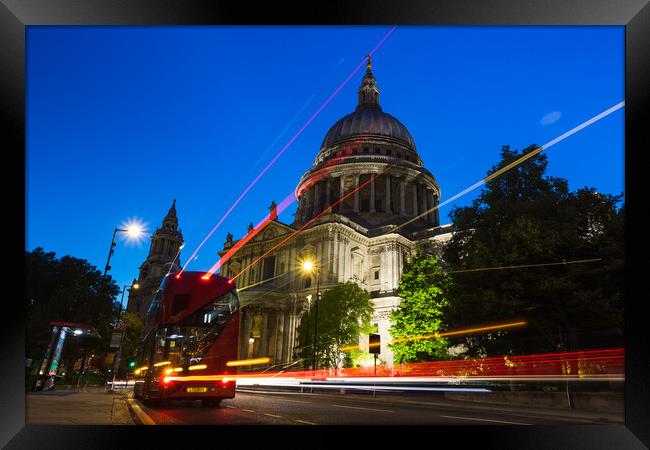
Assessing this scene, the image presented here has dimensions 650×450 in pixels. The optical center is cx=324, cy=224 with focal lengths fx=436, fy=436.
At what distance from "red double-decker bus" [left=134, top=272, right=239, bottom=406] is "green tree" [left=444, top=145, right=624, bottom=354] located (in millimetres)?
10959

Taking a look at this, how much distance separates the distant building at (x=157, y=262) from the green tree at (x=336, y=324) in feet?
171

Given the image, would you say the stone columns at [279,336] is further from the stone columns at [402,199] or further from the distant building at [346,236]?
the stone columns at [402,199]

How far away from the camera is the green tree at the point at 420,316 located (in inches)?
1187

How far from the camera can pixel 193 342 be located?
12500 millimetres

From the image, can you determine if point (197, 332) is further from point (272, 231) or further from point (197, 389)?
point (272, 231)

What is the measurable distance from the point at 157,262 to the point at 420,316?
218 feet

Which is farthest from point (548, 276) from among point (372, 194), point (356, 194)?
point (356, 194)

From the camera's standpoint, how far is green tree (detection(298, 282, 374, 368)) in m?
34.8

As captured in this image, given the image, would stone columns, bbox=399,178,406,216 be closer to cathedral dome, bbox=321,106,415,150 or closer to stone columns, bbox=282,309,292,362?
cathedral dome, bbox=321,106,415,150

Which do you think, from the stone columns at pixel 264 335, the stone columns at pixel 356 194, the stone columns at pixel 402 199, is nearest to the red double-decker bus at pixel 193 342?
the stone columns at pixel 264 335
